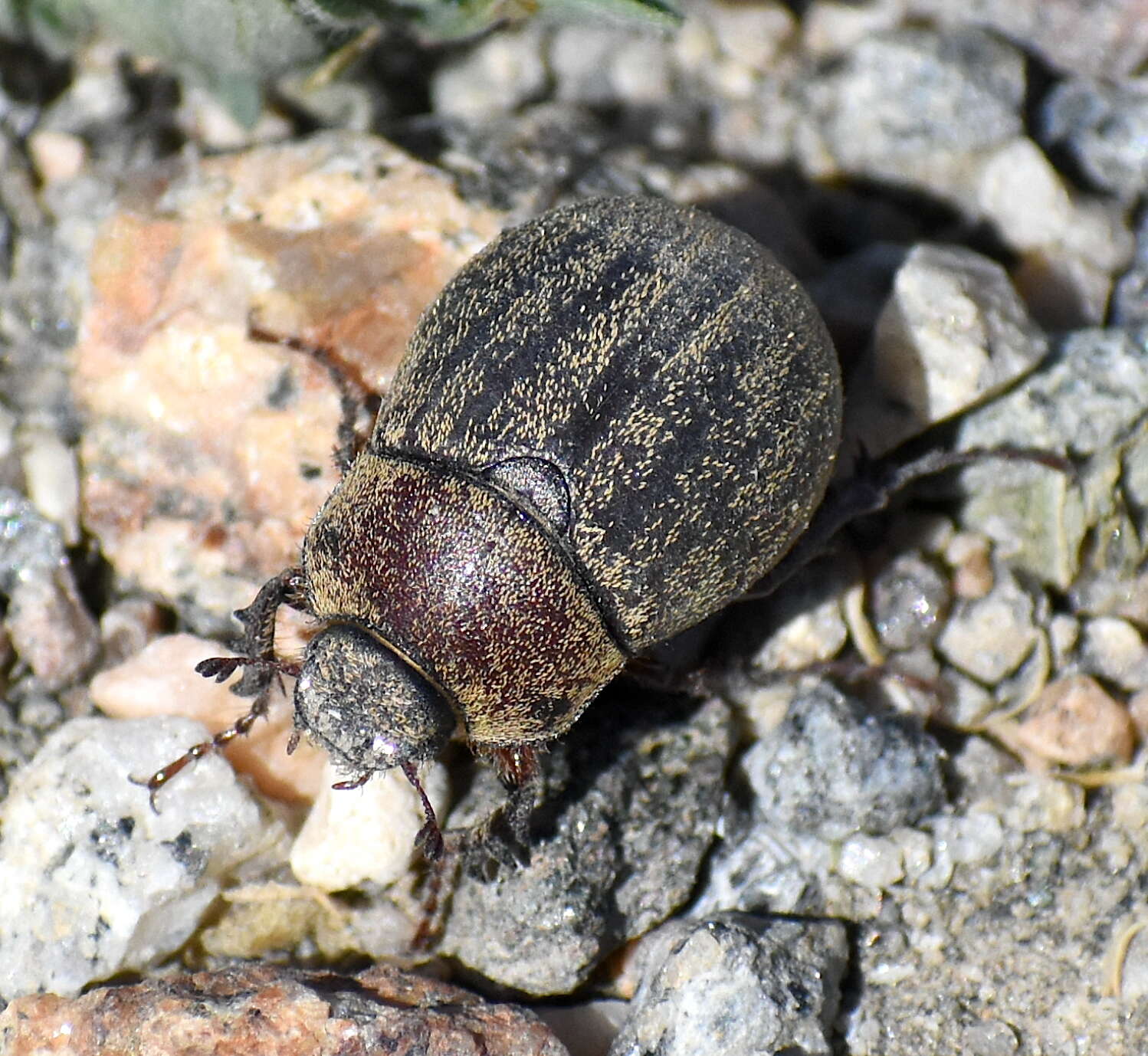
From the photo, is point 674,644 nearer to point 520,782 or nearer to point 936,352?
point 520,782

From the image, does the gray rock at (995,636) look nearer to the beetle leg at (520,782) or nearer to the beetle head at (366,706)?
the beetle leg at (520,782)


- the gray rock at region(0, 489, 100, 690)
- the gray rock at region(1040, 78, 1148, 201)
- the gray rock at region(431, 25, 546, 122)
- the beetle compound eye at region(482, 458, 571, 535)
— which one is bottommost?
the gray rock at region(0, 489, 100, 690)

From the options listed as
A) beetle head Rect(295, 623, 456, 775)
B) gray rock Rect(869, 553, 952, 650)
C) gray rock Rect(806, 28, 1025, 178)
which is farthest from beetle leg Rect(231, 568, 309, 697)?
gray rock Rect(806, 28, 1025, 178)

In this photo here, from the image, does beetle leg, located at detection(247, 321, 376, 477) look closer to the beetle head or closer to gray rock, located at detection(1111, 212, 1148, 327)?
the beetle head

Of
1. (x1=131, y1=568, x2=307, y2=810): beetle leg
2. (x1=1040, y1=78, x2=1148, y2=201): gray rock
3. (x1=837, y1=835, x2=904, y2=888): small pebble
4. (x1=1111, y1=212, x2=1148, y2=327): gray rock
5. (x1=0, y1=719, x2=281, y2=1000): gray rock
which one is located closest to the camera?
(x1=0, y1=719, x2=281, y2=1000): gray rock

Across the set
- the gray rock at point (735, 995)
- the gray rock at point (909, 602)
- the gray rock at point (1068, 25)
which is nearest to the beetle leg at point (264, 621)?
the gray rock at point (735, 995)

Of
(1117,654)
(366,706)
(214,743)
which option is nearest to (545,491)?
(366,706)

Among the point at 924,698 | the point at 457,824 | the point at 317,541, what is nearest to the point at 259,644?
the point at 317,541
